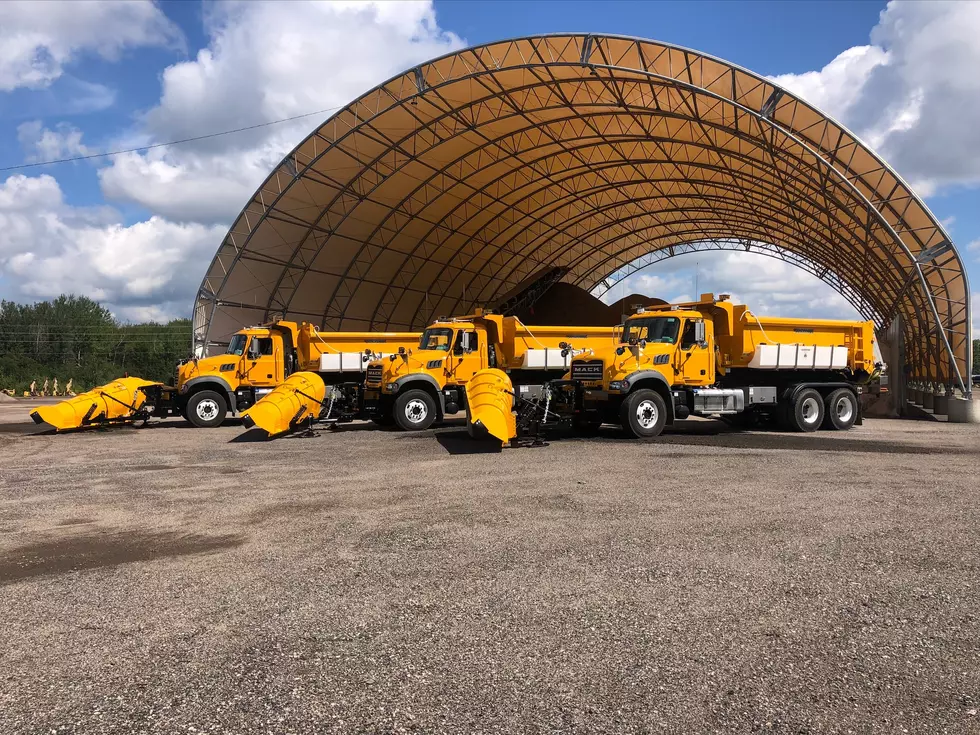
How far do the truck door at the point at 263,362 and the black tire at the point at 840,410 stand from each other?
44.2ft

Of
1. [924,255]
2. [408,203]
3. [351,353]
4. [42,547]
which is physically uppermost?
[408,203]

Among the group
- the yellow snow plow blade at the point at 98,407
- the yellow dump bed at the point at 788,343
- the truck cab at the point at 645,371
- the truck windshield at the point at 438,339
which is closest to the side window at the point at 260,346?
the yellow snow plow blade at the point at 98,407

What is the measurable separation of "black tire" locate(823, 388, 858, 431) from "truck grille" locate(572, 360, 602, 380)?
5.97 meters

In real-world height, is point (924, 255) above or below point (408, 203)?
below

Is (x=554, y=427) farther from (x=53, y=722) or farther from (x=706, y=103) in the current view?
(x=53, y=722)

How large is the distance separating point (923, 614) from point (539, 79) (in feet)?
66.7

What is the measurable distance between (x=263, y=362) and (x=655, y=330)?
10025 millimetres

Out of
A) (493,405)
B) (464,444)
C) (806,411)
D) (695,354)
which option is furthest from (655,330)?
(464,444)

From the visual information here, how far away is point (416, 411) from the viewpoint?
15828 millimetres

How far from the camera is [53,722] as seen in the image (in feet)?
9.89

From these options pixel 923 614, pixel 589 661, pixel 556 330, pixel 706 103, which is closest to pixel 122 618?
pixel 589 661

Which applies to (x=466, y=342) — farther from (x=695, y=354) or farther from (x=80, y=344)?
(x=80, y=344)

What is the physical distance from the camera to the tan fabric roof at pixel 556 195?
19766mm

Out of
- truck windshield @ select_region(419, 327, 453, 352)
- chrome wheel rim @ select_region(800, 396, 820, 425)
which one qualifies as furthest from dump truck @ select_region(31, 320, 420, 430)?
chrome wheel rim @ select_region(800, 396, 820, 425)
